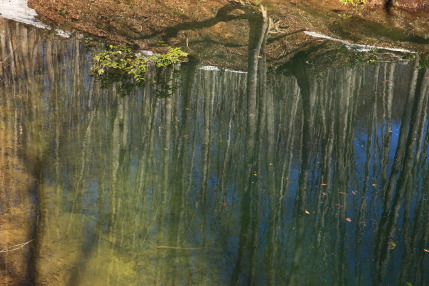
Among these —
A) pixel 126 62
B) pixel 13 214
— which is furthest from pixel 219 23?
pixel 13 214

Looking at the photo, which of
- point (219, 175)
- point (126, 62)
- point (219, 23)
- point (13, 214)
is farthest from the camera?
point (219, 23)

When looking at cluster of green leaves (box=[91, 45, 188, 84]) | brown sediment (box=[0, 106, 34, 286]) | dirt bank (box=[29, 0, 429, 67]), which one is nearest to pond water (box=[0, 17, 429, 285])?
brown sediment (box=[0, 106, 34, 286])

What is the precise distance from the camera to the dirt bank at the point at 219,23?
13.0m

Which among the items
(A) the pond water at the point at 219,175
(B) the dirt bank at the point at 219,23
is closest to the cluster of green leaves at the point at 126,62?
(A) the pond water at the point at 219,175

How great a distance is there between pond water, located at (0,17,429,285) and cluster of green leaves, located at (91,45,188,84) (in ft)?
Answer: 1.14

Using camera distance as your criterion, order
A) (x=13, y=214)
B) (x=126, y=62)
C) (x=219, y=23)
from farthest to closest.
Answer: (x=219, y=23) < (x=126, y=62) < (x=13, y=214)

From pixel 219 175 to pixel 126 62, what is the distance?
17.3ft

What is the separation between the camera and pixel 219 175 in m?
6.56

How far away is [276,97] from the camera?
31.3ft

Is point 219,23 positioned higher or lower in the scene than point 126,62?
higher

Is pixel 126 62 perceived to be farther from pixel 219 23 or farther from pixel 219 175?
pixel 219 23

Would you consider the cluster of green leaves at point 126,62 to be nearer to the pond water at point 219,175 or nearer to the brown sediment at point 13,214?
the pond water at point 219,175

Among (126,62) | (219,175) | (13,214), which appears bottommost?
(13,214)

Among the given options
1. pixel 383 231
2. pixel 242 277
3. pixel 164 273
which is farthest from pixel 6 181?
pixel 383 231
